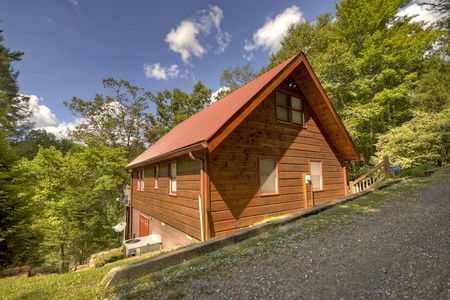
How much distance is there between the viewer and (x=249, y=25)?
62.7 feet

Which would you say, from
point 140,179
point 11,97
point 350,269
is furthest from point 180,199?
point 11,97

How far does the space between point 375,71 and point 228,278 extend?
2270cm

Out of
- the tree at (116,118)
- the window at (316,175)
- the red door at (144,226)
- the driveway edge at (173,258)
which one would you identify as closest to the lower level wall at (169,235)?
the red door at (144,226)

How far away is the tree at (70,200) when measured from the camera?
14820mm

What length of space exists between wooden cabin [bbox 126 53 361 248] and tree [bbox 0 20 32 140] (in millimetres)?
25243

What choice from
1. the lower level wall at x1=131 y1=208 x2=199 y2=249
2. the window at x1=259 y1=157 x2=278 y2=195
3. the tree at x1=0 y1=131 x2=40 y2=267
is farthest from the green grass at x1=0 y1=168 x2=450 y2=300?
the tree at x1=0 y1=131 x2=40 y2=267

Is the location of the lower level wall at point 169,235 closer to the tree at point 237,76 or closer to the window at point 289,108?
the window at point 289,108

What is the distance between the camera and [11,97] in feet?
90.0

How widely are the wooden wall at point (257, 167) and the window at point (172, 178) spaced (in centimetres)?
257

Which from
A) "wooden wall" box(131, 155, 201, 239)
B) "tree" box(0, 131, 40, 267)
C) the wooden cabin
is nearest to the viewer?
the wooden cabin

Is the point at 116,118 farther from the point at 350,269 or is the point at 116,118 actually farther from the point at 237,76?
the point at 350,269

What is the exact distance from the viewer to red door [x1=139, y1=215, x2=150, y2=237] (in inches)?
Result: 474

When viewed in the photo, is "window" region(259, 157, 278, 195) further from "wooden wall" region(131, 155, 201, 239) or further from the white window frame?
the white window frame

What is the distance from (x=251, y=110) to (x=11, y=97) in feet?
115
